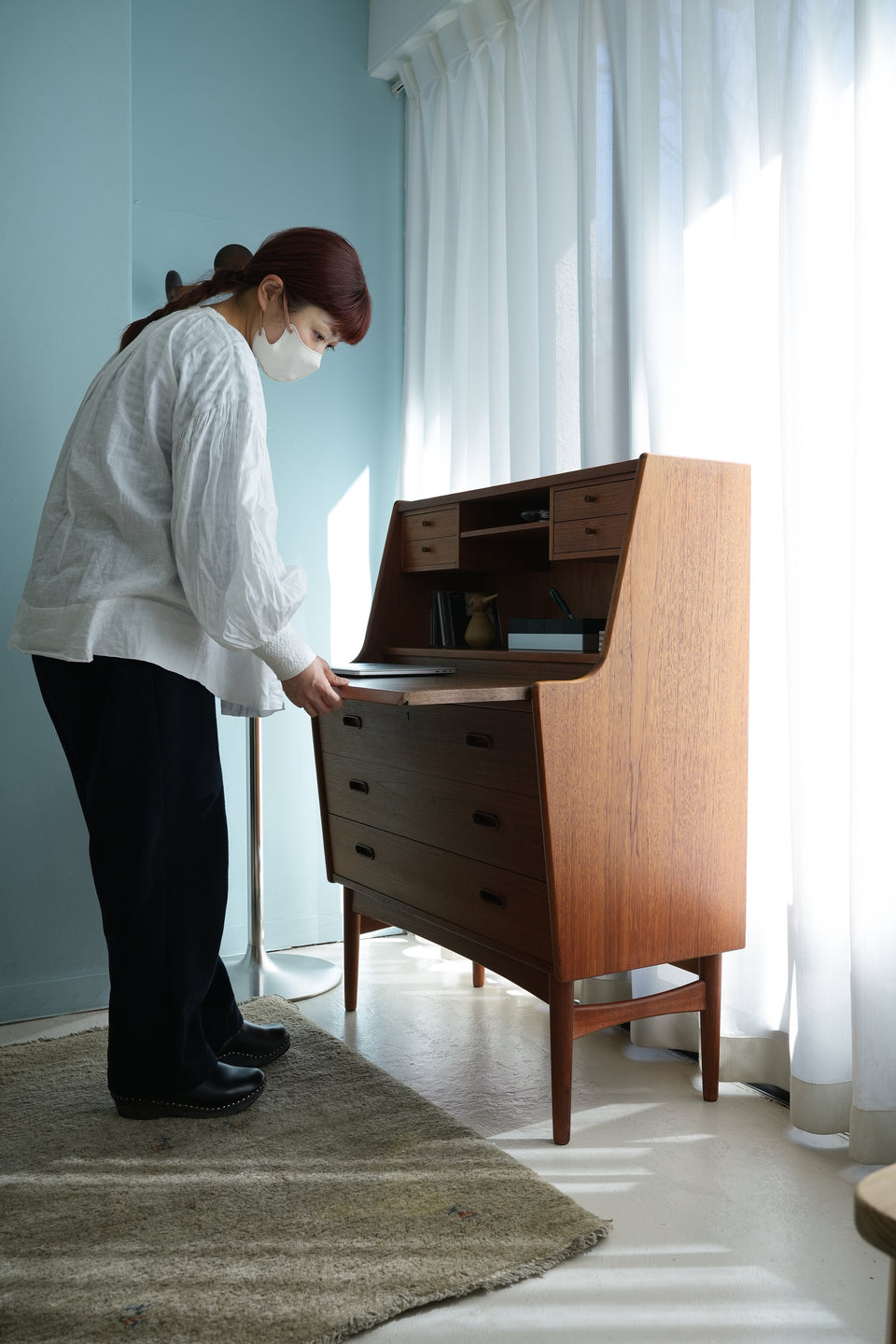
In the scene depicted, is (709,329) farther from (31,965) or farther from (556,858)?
(31,965)

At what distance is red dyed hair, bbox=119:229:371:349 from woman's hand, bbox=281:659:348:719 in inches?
26.3

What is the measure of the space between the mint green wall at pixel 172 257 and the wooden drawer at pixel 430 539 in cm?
59

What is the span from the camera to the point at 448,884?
2131 millimetres

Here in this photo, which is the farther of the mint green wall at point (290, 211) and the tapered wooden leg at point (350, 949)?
the mint green wall at point (290, 211)

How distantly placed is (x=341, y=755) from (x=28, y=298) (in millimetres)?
1291

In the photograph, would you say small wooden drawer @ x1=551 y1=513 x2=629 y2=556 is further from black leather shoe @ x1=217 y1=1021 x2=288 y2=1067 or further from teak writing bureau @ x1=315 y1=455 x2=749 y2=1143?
black leather shoe @ x1=217 y1=1021 x2=288 y2=1067

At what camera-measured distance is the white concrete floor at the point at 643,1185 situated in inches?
53.8

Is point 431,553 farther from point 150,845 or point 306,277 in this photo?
point 150,845

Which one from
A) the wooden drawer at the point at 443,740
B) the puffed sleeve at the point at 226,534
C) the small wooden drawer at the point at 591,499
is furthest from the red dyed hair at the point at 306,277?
the wooden drawer at the point at 443,740

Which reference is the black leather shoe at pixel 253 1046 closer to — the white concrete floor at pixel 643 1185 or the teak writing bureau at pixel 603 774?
the white concrete floor at pixel 643 1185

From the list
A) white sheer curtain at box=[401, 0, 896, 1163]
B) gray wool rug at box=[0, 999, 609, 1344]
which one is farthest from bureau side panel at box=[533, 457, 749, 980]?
gray wool rug at box=[0, 999, 609, 1344]

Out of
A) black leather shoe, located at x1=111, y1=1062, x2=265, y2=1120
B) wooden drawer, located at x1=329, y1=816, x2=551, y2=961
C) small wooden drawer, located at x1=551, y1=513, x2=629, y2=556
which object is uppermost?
small wooden drawer, located at x1=551, y1=513, x2=629, y2=556

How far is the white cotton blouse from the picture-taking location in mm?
1722

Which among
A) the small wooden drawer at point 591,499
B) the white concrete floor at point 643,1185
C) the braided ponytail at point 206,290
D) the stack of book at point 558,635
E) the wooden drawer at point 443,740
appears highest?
the braided ponytail at point 206,290
